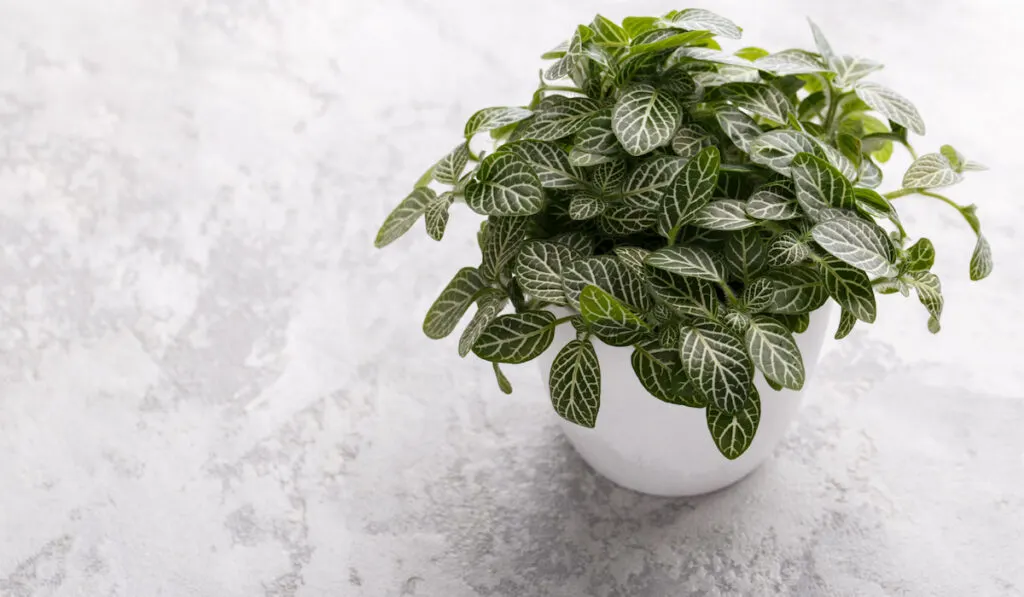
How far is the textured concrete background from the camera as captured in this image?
1411 mm

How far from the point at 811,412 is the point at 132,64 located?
5.29ft

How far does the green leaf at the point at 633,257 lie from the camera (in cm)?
109

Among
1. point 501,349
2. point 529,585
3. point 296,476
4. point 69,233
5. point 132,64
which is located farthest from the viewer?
point 132,64

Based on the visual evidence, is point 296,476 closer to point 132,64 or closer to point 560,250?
point 560,250

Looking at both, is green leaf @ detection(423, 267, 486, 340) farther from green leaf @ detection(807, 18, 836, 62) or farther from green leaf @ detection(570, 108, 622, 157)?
green leaf @ detection(807, 18, 836, 62)

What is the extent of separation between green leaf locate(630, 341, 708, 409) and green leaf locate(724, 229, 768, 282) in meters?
0.12

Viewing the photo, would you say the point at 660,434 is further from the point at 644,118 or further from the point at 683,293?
the point at 644,118

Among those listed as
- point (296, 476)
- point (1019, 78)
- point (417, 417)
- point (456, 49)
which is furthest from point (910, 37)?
point (296, 476)

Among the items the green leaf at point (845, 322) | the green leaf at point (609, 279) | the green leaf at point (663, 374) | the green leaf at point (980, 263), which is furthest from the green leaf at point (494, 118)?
the green leaf at point (980, 263)

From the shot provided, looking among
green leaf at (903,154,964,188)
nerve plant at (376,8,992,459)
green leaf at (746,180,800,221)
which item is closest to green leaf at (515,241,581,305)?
nerve plant at (376,8,992,459)

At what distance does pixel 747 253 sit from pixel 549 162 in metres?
0.26

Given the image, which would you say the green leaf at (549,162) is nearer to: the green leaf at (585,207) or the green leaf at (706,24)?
the green leaf at (585,207)

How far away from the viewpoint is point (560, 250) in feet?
3.70

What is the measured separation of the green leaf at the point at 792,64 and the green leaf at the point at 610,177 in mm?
214
